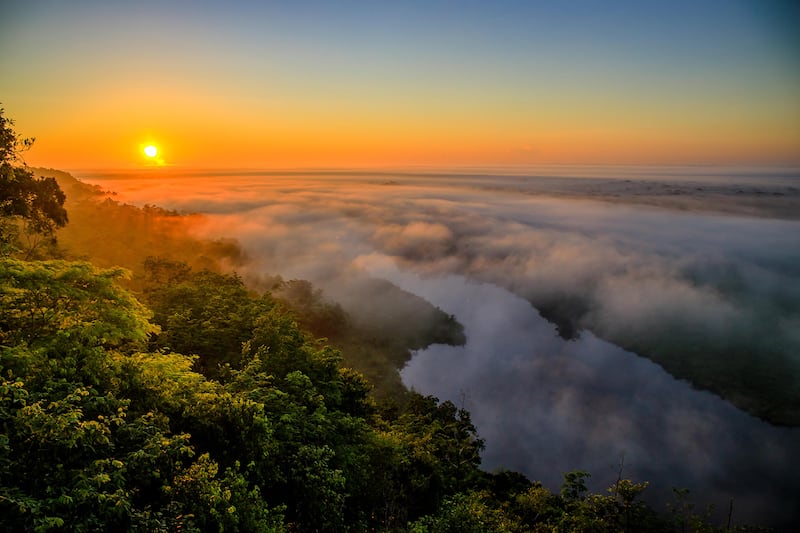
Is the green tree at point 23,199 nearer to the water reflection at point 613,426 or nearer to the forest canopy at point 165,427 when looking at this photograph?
the forest canopy at point 165,427

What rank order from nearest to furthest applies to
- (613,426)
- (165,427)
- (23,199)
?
(165,427) < (23,199) < (613,426)

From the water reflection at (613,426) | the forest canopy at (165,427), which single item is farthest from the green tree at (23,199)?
the water reflection at (613,426)

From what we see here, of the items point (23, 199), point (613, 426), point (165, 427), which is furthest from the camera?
point (613, 426)

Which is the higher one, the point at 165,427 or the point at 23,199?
the point at 23,199

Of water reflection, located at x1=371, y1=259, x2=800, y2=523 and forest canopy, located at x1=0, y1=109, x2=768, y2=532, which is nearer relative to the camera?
forest canopy, located at x1=0, y1=109, x2=768, y2=532

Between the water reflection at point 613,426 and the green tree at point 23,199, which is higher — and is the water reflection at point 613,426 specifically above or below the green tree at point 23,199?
below

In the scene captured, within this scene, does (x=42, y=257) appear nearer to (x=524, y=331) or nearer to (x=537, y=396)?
(x=537, y=396)

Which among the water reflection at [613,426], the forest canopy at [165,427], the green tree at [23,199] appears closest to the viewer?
the forest canopy at [165,427]

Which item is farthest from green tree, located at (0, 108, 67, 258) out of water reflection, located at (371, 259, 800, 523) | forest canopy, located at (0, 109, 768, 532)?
water reflection, located at (371, 259, 800, 523)

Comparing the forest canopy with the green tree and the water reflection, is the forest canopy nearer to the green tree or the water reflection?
the green tree

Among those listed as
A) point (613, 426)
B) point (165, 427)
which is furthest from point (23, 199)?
Result: point (613, 426)

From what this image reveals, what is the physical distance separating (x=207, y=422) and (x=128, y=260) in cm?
8808

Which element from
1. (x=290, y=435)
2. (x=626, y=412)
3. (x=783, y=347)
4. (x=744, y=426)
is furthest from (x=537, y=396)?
(x=290, y=435)

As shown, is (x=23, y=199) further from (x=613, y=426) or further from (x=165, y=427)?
(x=613, y=426)
